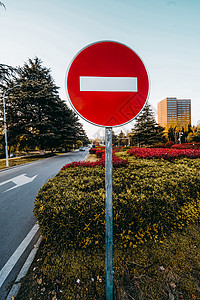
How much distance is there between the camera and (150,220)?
2170 millimetres

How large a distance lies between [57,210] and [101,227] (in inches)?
27.8

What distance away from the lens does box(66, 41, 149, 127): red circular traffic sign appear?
3.43ft

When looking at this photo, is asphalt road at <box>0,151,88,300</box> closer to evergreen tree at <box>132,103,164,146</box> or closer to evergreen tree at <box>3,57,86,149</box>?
evergreen tree at <box>3,57,86,149</box>

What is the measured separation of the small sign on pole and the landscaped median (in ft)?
4.67

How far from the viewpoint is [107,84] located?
1.03 meters

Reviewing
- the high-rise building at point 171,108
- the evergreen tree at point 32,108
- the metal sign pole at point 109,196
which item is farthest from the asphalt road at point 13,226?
the high-rise building at point 171,108

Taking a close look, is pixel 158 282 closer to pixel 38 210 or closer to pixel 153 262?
pixel 153 262

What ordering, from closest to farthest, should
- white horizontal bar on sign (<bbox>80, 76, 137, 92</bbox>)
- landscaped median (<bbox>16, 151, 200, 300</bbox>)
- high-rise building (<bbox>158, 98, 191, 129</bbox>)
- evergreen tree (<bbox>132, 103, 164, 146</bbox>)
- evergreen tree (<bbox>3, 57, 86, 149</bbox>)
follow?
white horizontal bar on sign (<bbox>80, 76, 137, 92</bbox>) → landscaped median (<bbox>16, 151, 200, 300</bbox>) → evergreen tree (<bbox>3, 57, 86, 149</bbox>) → evergreen tree (<bbox>132, 103, 164, 146</bbox>) → high-rise building (<bbox>158, 98, 191, 129</bbox>)

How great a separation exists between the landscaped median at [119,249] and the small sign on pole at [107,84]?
56.0 inches

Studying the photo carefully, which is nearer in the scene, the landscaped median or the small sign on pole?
the small sign on pole

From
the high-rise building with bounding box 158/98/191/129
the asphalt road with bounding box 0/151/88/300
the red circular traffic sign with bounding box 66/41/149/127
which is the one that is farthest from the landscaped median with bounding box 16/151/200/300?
the high-rise building with bounding box 158/98/191/129

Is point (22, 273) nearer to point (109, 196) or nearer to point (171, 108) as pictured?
point (109, 196)

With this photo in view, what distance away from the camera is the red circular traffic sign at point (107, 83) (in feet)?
3.43

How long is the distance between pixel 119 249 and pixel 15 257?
1.75m
